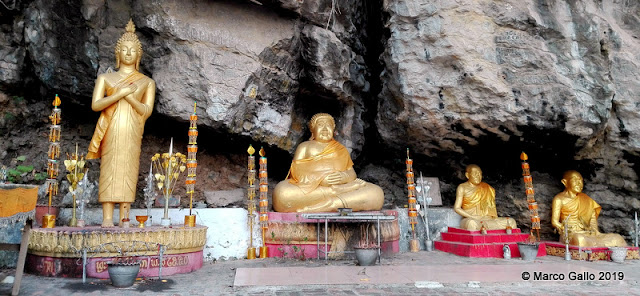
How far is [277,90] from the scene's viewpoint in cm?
856

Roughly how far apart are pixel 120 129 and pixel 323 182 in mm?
3345

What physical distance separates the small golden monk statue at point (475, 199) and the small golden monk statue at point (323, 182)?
1.64 m

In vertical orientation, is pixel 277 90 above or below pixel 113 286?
above

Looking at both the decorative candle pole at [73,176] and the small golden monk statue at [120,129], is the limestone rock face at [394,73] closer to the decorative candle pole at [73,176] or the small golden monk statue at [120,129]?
the small golden monk statue at [120,129]

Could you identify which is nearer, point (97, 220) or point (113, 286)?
point (113, 286)

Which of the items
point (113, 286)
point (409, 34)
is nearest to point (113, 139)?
point (113, 286)

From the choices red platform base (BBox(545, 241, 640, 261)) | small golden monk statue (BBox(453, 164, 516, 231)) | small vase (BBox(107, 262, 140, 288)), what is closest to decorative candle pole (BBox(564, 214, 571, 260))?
red platform base (BBox(545, 241, 640, 261))

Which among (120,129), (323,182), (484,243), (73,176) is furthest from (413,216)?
(73,176)

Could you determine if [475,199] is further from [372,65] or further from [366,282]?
[366,282]

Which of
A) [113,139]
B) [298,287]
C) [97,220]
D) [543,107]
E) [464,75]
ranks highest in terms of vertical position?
[464,75]

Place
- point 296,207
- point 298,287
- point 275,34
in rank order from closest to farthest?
1. point 298,287
2. point 296,207
3. point 275,34

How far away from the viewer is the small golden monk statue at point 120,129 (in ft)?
21.1

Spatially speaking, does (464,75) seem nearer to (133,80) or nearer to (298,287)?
(298,287)

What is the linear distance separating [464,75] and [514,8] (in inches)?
57.1
